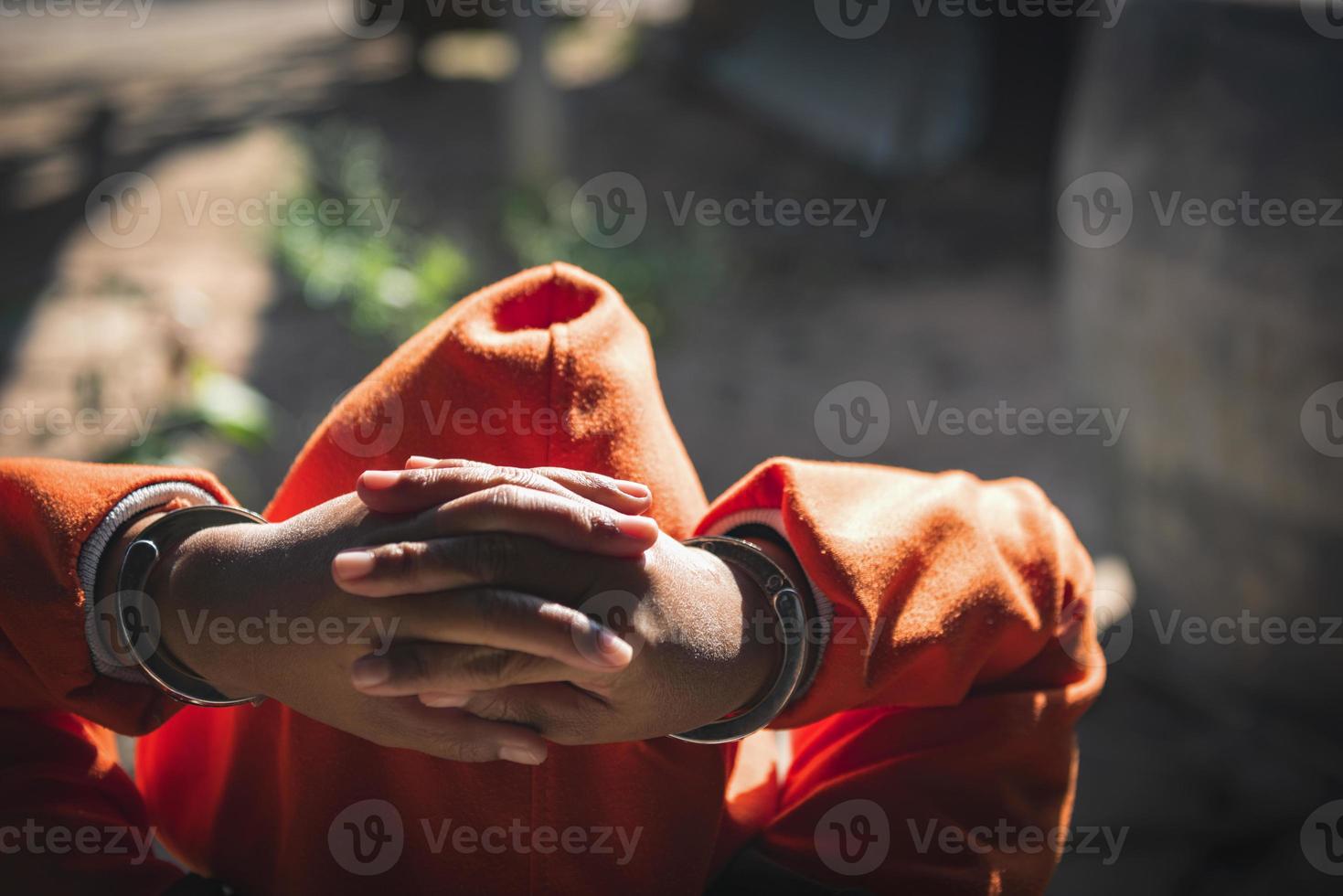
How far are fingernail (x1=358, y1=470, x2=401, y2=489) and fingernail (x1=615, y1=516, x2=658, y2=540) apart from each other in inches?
8.4

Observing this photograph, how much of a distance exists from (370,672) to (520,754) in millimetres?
168

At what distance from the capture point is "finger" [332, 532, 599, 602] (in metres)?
0.97

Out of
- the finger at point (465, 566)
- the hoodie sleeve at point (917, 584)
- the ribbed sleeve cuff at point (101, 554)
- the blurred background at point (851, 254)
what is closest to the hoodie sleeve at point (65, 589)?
the ribbed sleeve cuff at point (101, 554)

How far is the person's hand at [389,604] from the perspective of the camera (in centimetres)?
98

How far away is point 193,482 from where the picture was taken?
3.95ft

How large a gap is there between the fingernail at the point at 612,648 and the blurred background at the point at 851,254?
4.71ft

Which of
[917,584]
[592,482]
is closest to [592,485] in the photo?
[592,482]

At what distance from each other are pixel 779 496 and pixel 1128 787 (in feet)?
4.86

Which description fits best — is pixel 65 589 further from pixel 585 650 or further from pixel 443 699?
pixel 585 650

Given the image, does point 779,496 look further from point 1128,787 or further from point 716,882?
point 1128,787

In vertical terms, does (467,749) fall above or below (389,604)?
below

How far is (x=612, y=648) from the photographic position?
38.2 inches

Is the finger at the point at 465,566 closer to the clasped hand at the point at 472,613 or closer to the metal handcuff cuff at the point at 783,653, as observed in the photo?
the clasped hand at the point at 472,613

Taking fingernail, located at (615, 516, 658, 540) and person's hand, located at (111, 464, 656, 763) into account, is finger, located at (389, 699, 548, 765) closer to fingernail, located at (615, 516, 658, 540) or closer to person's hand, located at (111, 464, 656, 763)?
person's hand, located at (111, 464, 656, 763)
